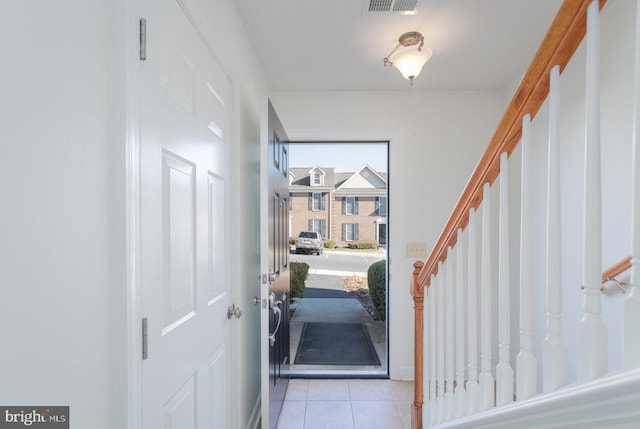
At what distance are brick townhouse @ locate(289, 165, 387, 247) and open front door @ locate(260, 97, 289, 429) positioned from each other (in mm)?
5652

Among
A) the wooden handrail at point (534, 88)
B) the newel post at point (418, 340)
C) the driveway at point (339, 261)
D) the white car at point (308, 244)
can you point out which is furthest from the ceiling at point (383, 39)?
the white car at point (308, 244)

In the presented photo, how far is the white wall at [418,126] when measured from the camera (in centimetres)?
269

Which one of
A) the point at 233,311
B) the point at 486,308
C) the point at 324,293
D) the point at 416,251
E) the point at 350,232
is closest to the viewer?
the point at 486,308

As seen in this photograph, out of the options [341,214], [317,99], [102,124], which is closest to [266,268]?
[102,124]

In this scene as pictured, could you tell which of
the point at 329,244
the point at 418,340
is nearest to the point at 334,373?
the point at 418,340

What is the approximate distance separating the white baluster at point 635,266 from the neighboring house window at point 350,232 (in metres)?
7.54

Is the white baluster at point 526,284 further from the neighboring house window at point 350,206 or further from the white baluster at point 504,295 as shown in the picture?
the neighboring house window at point 350,206

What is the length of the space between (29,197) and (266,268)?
49.9 inches

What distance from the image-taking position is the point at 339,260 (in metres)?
7.22

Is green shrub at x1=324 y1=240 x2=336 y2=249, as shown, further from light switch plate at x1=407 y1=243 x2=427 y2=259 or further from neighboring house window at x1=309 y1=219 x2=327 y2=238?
light switch plate at x1=407 y1=243 x2=427 y2=259

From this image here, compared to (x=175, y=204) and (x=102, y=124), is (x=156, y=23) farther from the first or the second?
(x=175, y=204)

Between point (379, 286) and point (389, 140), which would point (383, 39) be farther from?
point (379, 286)

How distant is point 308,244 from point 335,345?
396cm

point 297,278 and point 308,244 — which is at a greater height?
point 308,244
